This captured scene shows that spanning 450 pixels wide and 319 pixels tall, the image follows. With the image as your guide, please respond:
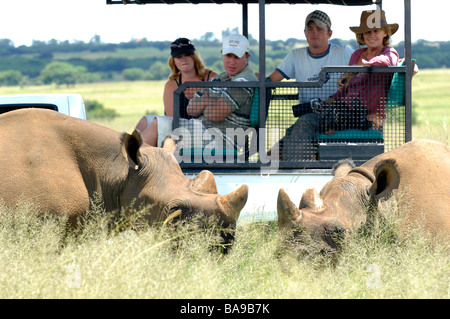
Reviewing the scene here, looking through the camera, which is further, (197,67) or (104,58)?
(104,58)

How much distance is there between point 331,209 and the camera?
5102mm

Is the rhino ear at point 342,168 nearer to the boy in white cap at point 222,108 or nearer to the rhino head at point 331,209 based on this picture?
the rhino head at point 331,209

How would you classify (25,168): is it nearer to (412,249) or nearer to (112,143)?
(112,143)

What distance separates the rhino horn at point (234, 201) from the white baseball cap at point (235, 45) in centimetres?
240

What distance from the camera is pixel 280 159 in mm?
7023

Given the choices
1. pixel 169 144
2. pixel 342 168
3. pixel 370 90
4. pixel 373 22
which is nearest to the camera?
pixel 342 168

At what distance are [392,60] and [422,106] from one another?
162ft

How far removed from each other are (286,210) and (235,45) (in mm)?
2875

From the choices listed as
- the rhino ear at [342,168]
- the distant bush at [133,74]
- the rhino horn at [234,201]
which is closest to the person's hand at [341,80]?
the rhino ear at [342,168]

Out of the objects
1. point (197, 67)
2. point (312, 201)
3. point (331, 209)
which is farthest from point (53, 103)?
point (331, 209)

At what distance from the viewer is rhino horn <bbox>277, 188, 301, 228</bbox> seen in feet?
16.2

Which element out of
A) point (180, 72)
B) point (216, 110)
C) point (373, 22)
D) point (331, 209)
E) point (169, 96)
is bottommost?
point (331, 209)

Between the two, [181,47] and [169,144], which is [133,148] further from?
[181,47]
